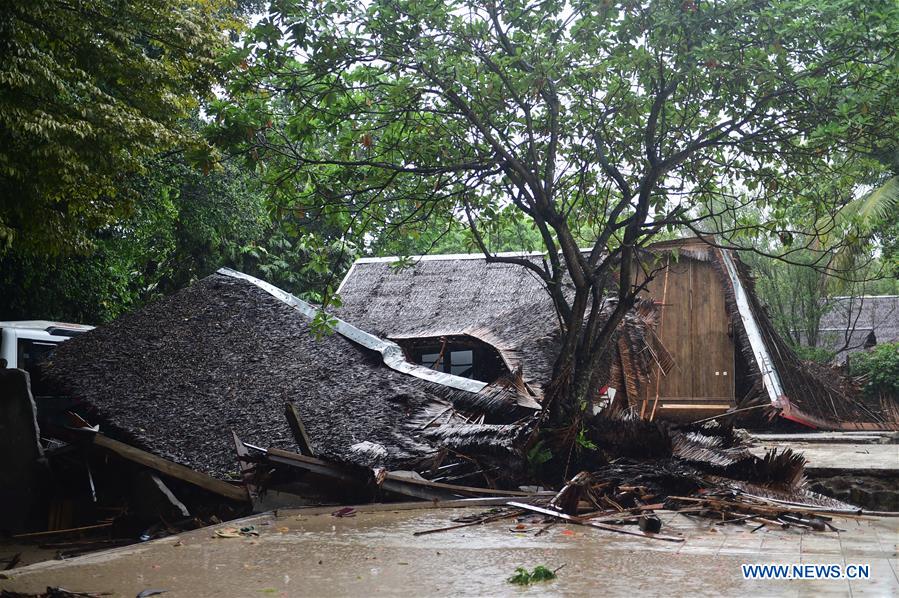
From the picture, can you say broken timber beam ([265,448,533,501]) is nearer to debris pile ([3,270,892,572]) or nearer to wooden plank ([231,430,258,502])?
debris pile ([3,270,892,572])

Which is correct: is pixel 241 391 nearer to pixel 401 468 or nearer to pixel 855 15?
pixel 401 468

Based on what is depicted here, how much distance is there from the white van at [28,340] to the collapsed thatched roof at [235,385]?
2.72m

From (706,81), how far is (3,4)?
716 cm

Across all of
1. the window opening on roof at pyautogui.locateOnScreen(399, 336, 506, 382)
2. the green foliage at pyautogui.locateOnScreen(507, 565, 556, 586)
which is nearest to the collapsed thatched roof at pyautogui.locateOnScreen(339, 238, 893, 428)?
the window opening on roof at pyautogui.locateOnScreen(399, 336, 506, 382)

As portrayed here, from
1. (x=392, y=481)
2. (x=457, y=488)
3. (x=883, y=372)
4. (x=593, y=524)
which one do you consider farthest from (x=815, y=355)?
(x=593, y=524)

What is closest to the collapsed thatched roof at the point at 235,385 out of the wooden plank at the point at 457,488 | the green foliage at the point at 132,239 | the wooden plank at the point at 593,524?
the wooden plank at the point at 457,488

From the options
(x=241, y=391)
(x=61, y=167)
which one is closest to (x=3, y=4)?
(x=61, y=167)

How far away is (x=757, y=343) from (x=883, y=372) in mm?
6645

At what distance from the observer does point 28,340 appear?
12.6 m

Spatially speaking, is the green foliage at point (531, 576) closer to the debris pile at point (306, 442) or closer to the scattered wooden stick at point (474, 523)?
the debris pile at point (306, 442)

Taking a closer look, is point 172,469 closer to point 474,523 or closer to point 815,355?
point 474,523

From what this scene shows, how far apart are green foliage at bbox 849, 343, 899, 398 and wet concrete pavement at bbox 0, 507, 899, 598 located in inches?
582

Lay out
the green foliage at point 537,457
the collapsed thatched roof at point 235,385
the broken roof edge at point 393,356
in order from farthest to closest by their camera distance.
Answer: the broken roof edge at point 393,356 < the collapsed thatched roof at point 235,385 < the green foliage at point 537,457

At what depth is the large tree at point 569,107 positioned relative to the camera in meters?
6.34
